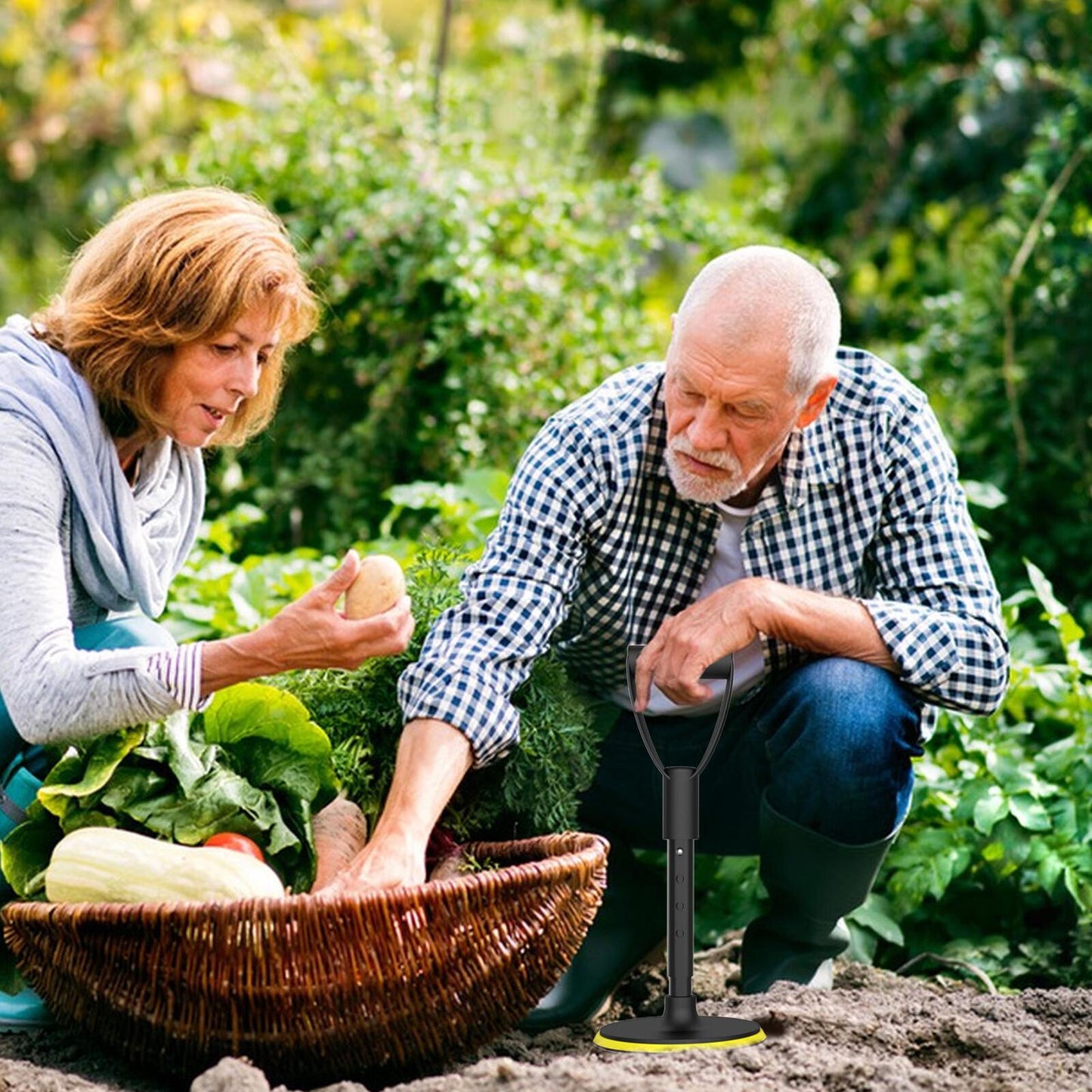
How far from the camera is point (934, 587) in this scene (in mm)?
3033

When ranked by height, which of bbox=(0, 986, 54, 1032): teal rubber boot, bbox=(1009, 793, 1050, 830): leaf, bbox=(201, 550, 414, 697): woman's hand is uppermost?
bbox=(201, 550, 414, 697): woman's hand

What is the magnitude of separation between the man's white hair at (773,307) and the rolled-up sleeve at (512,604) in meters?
0.33

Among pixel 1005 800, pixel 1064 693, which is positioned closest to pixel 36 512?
pixel 1005 800

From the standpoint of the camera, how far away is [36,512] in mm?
2648

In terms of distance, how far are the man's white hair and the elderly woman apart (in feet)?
2.29

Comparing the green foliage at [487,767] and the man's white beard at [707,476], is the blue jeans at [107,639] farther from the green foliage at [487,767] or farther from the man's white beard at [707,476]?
the man's white beard at [707,476]

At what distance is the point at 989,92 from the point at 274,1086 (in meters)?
4.60

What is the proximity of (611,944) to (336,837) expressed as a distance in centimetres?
64

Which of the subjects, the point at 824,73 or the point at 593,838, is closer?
the point at 593,838

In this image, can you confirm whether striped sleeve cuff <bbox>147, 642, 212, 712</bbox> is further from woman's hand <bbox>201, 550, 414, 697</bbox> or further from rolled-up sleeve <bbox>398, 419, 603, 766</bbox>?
rolled-up sleeve <bbox>398, 419, 603, 766</bbox>

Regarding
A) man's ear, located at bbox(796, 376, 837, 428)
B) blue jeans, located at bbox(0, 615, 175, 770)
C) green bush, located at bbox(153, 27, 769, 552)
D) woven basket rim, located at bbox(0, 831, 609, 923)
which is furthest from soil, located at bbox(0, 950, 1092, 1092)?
green bush, located at bbox(153, 27, 769, 552)

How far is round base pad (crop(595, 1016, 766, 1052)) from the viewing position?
249 centimetres

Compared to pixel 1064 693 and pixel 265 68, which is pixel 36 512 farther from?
pixel 265 68

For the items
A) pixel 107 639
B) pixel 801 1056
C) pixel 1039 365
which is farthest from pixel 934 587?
pixel 1039 365
